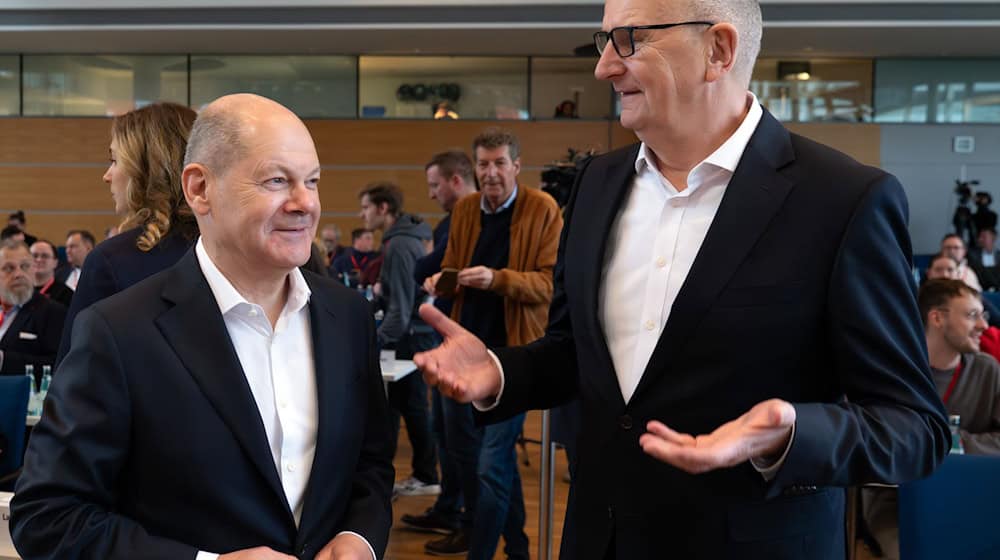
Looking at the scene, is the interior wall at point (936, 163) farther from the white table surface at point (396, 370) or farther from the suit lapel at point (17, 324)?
the suit lapel at point (17, 324)

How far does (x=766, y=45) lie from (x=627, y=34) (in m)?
10.1

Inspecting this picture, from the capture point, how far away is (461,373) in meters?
1.48

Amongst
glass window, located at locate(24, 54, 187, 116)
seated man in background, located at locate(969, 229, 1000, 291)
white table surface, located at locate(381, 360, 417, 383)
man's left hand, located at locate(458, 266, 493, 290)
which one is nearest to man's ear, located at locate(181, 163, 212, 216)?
man's left hand, located at locate(458, 266, 493, 290)

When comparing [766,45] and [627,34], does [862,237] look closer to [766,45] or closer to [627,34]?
[627,34]

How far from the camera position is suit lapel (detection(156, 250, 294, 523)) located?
51.6 inches

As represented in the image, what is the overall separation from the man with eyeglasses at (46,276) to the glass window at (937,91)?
9746mm

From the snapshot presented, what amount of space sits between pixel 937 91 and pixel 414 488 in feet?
31.3

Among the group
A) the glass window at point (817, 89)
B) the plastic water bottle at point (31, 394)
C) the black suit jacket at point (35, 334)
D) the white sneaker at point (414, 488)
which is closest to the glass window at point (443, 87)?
the glass window at point (817, 89)

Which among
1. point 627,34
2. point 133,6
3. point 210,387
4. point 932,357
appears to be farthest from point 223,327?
point 133,6

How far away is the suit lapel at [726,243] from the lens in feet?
4.33

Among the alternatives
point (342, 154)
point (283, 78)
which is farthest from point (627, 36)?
point (283, 78)

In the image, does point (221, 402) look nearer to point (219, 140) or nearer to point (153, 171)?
point (219, 140)

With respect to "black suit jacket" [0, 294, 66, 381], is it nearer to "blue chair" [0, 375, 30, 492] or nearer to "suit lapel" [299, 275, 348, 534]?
"blue chair" [0, 375, 30, 492]

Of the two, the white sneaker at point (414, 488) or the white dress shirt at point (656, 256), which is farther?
the white sneaker at point (414, 488)
